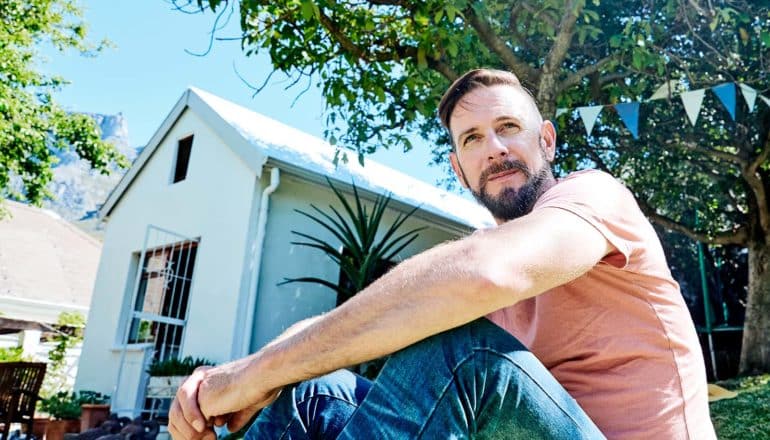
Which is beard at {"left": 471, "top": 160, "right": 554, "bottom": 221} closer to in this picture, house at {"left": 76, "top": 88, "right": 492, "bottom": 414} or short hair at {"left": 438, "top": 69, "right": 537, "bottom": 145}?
short hair at {"left": 438, "top": 69, "right": 537, "bottom": 145}

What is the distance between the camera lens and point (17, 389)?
678cm

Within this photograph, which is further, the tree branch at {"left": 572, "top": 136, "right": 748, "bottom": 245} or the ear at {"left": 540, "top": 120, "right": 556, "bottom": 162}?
the tree branch at {"left": 572, "top": 136, "right": 748, "bottom": 245}

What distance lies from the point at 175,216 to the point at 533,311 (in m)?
7.80

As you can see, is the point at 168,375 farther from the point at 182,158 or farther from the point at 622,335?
the point at 622,335

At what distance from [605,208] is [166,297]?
7882 mm

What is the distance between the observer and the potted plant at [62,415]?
669cm

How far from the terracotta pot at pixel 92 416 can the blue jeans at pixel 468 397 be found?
6826 millimetres

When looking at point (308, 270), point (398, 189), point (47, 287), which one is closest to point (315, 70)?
point (308, 270)

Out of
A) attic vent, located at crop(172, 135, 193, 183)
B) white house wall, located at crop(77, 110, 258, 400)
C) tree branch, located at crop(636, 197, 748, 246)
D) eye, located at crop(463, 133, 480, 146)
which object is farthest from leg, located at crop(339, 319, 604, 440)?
attic vent, located at crop(172, 135, 193, 183)

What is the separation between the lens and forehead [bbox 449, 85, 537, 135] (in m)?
1.55

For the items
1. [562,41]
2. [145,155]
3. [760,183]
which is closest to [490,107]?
[562,41]

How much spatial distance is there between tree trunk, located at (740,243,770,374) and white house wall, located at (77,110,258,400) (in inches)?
222

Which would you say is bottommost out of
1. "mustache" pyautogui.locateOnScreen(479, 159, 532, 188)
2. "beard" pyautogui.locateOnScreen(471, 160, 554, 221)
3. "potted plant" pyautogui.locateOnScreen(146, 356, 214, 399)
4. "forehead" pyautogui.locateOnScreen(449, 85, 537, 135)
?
"potted plant" pyautogui.locateOnScreen(146, 356, 214, 399)

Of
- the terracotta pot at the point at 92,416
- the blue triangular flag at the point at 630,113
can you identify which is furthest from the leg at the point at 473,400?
the terracotta pot at the point at 92,416
